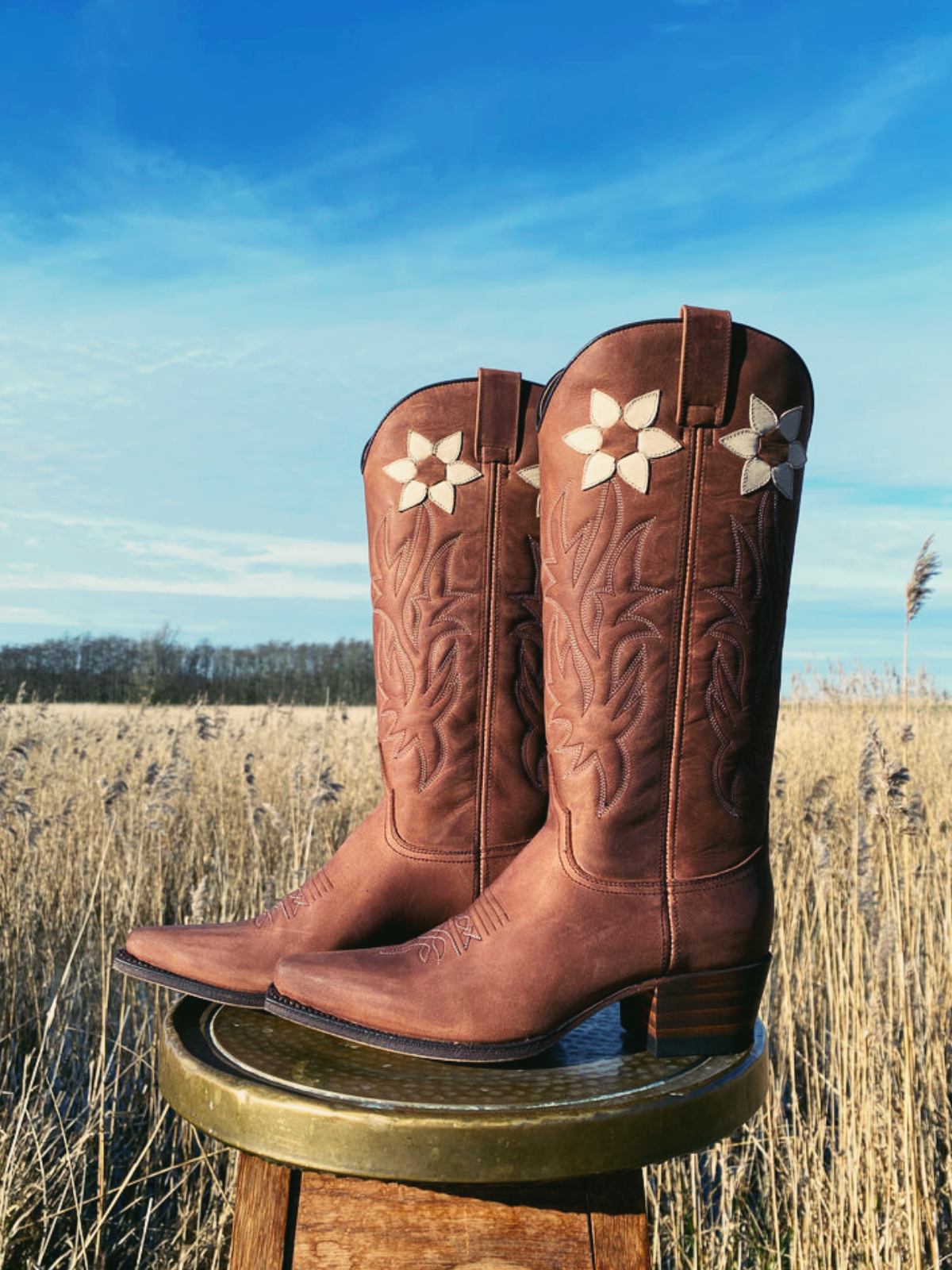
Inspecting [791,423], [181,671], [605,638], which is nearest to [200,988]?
[605,638]

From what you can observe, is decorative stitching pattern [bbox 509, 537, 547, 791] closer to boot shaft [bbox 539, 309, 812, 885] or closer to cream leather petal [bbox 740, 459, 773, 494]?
boot shaft [bbox 539, 309, 812, 885]

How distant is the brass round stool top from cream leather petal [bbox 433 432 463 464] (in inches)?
30.7

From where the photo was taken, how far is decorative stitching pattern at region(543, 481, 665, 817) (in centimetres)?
109

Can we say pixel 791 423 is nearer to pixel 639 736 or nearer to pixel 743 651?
pixel 743 651

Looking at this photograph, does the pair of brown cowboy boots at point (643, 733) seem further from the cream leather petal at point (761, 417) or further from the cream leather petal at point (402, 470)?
the cream leather petal at point (402, 470)

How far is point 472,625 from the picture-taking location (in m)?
1.32

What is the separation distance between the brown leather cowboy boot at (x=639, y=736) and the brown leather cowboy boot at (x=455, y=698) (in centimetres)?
17

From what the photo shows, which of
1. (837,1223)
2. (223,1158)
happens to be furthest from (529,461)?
(223,1158)

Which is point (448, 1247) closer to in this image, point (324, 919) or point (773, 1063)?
point (324, 919)

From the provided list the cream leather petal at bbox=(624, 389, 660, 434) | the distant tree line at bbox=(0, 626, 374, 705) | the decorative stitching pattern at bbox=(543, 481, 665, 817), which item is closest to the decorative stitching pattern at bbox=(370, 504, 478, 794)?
the decorative stitching pattern at bbox=(543, 481, 665, 817)

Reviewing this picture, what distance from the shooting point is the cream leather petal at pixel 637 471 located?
108 cm

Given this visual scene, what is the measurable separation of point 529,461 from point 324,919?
0.71 m

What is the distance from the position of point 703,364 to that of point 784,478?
179 mm

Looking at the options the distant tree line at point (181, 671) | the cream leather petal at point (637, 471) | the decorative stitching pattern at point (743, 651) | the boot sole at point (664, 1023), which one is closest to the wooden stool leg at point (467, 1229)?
the boot sole at point (664, 1023)
